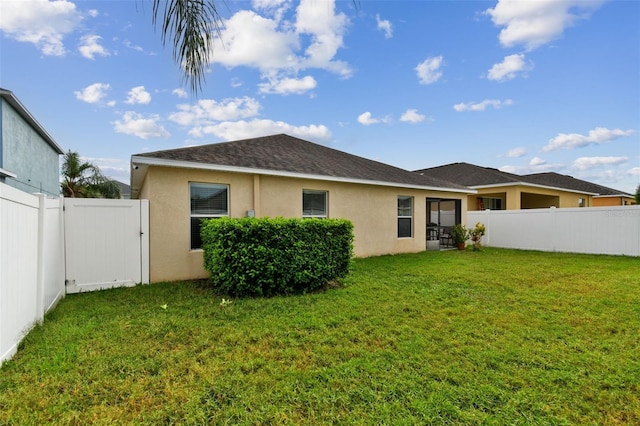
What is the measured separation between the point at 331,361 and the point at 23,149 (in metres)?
16.8

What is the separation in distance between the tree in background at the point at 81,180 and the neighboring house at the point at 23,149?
3008mm

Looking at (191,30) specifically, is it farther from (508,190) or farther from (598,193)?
(598,193)

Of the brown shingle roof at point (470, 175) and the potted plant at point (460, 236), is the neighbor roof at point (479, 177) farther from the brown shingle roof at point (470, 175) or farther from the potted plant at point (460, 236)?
the potted plant at point (460, 236)

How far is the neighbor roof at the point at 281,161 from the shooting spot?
724 centimetres

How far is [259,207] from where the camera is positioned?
8383 millimetres

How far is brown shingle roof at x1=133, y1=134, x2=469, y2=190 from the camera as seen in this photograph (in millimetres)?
7789

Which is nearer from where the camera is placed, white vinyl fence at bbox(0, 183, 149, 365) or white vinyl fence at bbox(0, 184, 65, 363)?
white vinyl fence at bbox(0, 184, 65, 363)

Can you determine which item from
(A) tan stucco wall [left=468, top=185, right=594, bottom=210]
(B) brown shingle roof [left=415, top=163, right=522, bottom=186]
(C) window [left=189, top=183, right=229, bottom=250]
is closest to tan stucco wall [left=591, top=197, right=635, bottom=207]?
(A) tan stucco wall [left=468, top=185, right=594, bottom=210]

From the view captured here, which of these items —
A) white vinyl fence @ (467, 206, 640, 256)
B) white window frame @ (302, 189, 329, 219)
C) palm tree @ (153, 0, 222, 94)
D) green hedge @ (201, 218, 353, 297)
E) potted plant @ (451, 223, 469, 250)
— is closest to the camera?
palm tree @ (153, 0, 222, 94)

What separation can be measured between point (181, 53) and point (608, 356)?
16.5 ft

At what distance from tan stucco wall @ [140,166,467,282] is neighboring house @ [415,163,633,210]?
667 cm

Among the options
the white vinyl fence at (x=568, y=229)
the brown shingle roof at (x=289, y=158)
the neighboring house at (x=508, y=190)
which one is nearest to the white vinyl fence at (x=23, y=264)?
the brown shingle roof at (x=289, y=158)

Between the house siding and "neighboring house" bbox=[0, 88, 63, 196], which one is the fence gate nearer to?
"neighboring house" bbox=[0, 88, 63, 196]

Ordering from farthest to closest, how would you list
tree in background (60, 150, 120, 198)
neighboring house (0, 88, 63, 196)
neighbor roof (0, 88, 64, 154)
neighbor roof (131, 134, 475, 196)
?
tree in background (60, 150, 120, 198)
neighboring house (0, 88, 63, 196)
neighbor roof (0, 88, 64, 154)
neighbor roof (131, 134, 475, 196)
